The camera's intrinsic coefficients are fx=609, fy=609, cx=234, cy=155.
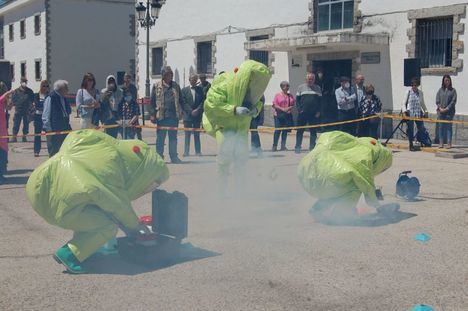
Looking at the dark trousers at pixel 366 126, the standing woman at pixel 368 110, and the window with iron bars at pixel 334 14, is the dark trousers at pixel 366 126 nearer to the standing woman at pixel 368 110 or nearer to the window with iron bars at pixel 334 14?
the standing woman at pixel 368 110

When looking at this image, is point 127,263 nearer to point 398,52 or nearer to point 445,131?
point 445,131

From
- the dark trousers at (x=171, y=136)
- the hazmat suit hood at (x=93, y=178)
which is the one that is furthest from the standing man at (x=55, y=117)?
the hazmat suit hood at (x=93, y=178)

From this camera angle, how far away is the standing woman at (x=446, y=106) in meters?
15.1

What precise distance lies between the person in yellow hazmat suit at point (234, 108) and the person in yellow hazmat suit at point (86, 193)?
2879 mm

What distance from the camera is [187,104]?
13750mm

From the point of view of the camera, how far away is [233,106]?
8047 millimetres

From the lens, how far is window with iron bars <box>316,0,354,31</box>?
19.3 m

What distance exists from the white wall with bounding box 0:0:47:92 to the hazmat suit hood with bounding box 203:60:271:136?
33.5 metres

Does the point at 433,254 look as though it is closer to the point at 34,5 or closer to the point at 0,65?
the point at 0,65

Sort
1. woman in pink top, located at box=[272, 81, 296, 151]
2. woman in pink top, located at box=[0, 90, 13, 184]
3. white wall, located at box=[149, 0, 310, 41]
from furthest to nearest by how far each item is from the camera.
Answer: white wall, located at box=[149, 0, 310, 41] < woman in pink top, located at box=[272, 81, 296, 151] < woman in pink top, located at box=[0, 90, 13, 184]

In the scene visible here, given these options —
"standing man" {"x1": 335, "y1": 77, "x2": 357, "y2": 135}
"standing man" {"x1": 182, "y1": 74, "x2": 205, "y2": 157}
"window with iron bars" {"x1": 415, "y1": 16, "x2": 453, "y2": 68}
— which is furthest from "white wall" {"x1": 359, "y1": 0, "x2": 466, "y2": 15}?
"standing man" {"x1": 182, "y1": 74, "x2": 205, "y2": 157}

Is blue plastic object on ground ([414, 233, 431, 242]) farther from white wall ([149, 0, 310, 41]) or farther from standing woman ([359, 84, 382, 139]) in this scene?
white wall ([149, 0, 310, 41])

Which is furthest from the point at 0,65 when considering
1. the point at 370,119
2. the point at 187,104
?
the point at 370,119

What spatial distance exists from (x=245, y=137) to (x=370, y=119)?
6651 millimetres
